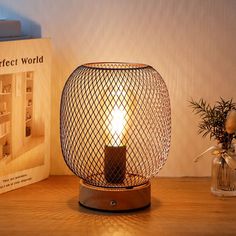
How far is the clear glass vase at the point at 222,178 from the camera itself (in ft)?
4.13

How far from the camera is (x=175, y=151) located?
138 cm

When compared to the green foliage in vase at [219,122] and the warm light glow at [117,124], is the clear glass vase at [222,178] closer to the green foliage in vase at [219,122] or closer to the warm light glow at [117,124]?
the green foliage in vase at [219,122]

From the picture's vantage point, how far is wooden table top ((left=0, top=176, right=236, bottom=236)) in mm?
1070

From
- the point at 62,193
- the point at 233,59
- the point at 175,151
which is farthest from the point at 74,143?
the point at 233,59

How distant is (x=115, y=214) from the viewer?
116cm

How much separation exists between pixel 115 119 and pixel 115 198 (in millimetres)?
140

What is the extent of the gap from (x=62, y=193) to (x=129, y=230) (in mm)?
230
